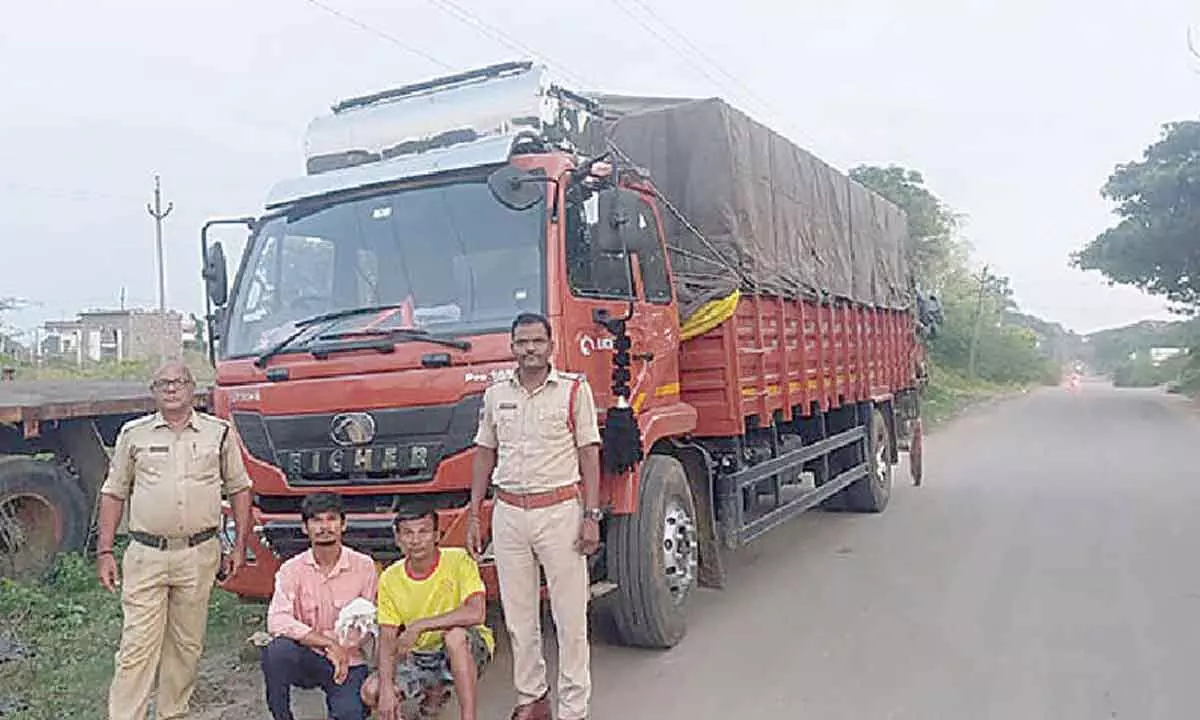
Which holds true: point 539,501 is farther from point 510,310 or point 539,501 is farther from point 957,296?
point 957,296

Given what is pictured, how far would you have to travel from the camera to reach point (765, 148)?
24.7 feet

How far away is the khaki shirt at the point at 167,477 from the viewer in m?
4.44

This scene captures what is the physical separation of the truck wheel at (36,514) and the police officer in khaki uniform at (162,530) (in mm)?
3476

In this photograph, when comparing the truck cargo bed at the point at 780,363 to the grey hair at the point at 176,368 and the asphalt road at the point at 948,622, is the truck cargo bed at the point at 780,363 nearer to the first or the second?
the asphalt road at the point at 948,622

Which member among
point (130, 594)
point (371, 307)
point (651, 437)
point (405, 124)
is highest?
point (405, 124)

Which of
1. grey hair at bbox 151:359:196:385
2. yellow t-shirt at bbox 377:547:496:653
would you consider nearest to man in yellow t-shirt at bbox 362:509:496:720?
yellow t-shirt at bbox 377:547:496:653

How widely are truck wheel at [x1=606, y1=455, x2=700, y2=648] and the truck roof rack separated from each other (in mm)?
2188

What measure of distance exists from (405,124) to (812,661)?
348 centimetres

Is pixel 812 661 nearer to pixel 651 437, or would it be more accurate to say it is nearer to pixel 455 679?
pixel 651 437

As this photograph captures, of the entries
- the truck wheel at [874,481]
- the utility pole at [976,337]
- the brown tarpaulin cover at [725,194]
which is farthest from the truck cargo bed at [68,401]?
the utility pole at [976,337]

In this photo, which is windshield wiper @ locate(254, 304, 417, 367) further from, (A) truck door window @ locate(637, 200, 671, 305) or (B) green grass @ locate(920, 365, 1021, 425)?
(B) green grass @ locate(920, 365, 1021, 425)

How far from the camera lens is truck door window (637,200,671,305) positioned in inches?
230

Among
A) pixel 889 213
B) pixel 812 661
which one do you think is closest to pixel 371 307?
pixel 812 661

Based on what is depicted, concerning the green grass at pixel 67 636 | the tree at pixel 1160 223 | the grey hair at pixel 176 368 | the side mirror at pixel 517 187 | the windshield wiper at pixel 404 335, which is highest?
the tree at pixel 1160 223
